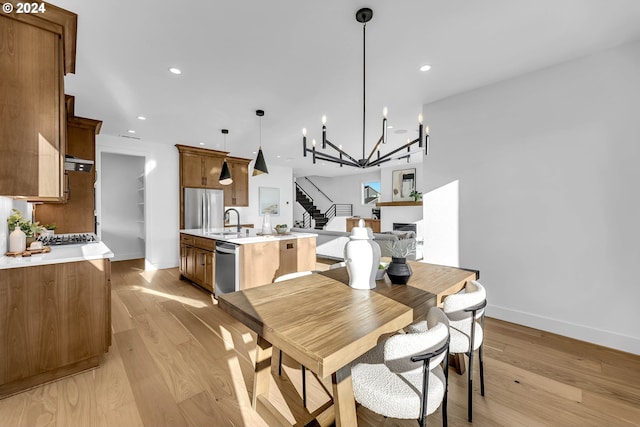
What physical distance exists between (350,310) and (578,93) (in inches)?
121

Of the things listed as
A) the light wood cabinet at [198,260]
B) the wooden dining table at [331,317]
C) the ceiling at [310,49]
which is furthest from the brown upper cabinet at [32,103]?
the light wood cabinet at [198,260]

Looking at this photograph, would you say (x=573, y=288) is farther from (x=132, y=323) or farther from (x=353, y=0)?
(x=132, y=323)

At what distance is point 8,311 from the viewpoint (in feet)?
5.60

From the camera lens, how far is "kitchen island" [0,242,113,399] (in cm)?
172

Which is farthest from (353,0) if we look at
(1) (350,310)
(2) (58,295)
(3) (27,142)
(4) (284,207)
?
(4) (284,207)

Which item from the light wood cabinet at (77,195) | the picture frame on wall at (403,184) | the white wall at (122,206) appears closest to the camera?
the light wood cabinet at (77,195)

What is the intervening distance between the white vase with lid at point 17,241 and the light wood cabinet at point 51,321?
0.56 meters

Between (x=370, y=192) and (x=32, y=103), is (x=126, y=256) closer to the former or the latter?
(x=32, y=103)

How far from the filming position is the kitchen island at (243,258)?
123 inches

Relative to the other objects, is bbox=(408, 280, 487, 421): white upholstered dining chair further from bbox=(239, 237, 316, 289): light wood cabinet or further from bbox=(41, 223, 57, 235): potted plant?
bbox=(41, 223, 57, 235): potted plant

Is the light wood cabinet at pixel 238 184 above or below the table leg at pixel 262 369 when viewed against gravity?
above

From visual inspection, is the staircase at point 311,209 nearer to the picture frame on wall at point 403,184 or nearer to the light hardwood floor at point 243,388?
the picture frame on wall at point 403,184

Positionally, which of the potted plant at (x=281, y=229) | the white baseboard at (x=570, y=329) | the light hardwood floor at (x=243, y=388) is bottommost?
the light hardwood floor at (x=243, y=388)

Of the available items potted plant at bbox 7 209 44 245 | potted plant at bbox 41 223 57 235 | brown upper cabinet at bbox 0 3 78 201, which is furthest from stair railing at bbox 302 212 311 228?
brown upper cabinet at bbox 0 3 78 201
